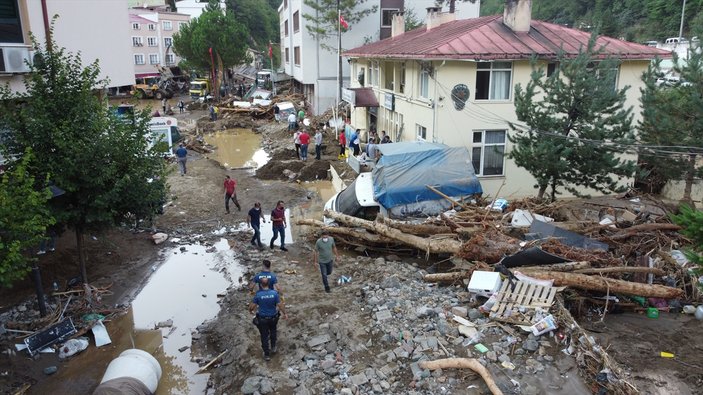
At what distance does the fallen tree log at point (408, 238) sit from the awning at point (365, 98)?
11.7 meters

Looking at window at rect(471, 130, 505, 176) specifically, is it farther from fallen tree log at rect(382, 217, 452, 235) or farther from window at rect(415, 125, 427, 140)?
fallen tree log at rect(382, 217, 452, 235)

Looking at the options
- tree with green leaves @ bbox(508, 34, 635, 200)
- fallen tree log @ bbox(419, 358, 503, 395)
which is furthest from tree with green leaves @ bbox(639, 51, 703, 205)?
fallen tree log @ bbox(419, 358, 503, 395)

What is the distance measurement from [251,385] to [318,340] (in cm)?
152

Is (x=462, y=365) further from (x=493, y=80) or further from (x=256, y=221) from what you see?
(x=493, y=80)

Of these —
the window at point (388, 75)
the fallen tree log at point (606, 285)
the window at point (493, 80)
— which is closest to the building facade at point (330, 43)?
the window at point (388, 75)

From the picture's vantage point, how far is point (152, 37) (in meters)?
68.6

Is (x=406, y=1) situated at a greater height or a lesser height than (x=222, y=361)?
greater

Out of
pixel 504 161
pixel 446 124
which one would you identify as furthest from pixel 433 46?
pixel 504 161

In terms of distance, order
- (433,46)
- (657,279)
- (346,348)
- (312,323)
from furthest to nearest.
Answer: (433,46), (657,279), (312,323), (346,348)

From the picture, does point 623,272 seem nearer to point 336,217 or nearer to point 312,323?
point 312,323

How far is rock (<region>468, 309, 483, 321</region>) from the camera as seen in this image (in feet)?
30.0

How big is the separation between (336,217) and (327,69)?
24563 millimetres

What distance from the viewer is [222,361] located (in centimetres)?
927

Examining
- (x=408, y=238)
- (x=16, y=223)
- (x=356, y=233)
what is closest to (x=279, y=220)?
(x=356, y=233)
